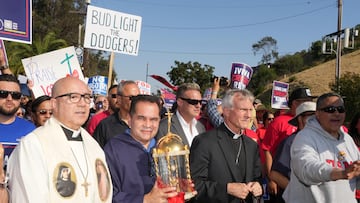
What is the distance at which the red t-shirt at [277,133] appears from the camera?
19.4ft

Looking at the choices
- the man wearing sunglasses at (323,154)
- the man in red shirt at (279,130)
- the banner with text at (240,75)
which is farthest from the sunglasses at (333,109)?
the banner with text at (240,75)

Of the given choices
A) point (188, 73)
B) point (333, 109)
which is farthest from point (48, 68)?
point (188, 73)

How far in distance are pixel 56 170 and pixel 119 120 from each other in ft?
8.29

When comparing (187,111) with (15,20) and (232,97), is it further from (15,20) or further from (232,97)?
(15,20)

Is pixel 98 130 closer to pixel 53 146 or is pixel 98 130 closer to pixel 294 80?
pixel 53 146

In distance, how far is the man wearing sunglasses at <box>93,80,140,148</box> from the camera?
17.6 ft

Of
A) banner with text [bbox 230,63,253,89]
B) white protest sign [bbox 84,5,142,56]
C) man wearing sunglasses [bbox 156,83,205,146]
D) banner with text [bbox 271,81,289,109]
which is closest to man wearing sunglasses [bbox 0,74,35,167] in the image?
man wearing sunglasses [bbox 156,83,205,146]

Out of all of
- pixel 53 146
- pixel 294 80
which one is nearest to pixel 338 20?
pixel 53 146

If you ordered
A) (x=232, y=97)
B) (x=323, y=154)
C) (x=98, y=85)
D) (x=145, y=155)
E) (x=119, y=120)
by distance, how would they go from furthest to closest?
(x=98, y=85) < (x=119, y=120) < (x=232, y=97) < (x=323, y=154) < (x=145, y=155)

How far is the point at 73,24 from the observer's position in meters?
45.2

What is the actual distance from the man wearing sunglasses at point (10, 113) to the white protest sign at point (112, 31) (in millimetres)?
2800

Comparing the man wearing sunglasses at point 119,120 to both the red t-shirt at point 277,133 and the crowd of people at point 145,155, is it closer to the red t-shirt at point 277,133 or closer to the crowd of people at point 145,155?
the crowd of people at point 145,155

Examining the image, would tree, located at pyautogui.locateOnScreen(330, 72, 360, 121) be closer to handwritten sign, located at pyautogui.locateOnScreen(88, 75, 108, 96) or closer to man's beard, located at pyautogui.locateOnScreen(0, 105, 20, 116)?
handwritten sign, located at pyautogui.locateOnScreen(88, 75, 108, 96)

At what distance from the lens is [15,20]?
5.39 meters
